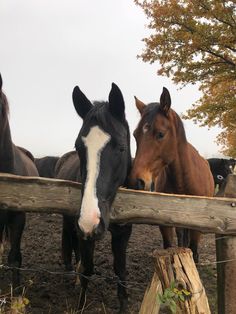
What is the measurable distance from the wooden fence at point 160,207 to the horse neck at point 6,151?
1.12 metres

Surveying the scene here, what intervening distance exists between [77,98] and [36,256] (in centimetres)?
→ 337

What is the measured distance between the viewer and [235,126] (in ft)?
53.8

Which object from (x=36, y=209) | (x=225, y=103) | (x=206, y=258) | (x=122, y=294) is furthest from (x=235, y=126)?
(x=36, y=209)

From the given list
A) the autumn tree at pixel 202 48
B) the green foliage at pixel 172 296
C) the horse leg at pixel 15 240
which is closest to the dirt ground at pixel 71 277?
the horse leg at pixel 15 240

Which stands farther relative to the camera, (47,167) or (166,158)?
(47,167)

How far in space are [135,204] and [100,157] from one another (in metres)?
0.49

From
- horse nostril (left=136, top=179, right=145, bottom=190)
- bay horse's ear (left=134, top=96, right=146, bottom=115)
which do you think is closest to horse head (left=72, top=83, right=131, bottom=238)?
horse nostril (left=136, top=179, right=145, bottom=190)

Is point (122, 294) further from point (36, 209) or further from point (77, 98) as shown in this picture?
point (77, 98)

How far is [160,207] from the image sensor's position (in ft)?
9.77

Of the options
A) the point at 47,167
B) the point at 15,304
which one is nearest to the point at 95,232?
the point at 15,304

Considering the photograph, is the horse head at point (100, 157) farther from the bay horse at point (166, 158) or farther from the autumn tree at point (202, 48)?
the autumn tree at point (202, 48)

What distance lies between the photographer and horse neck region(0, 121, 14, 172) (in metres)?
4.07

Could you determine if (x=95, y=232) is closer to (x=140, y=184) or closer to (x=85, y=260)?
(x=140, y=184)

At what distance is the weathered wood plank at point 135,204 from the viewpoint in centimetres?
296
